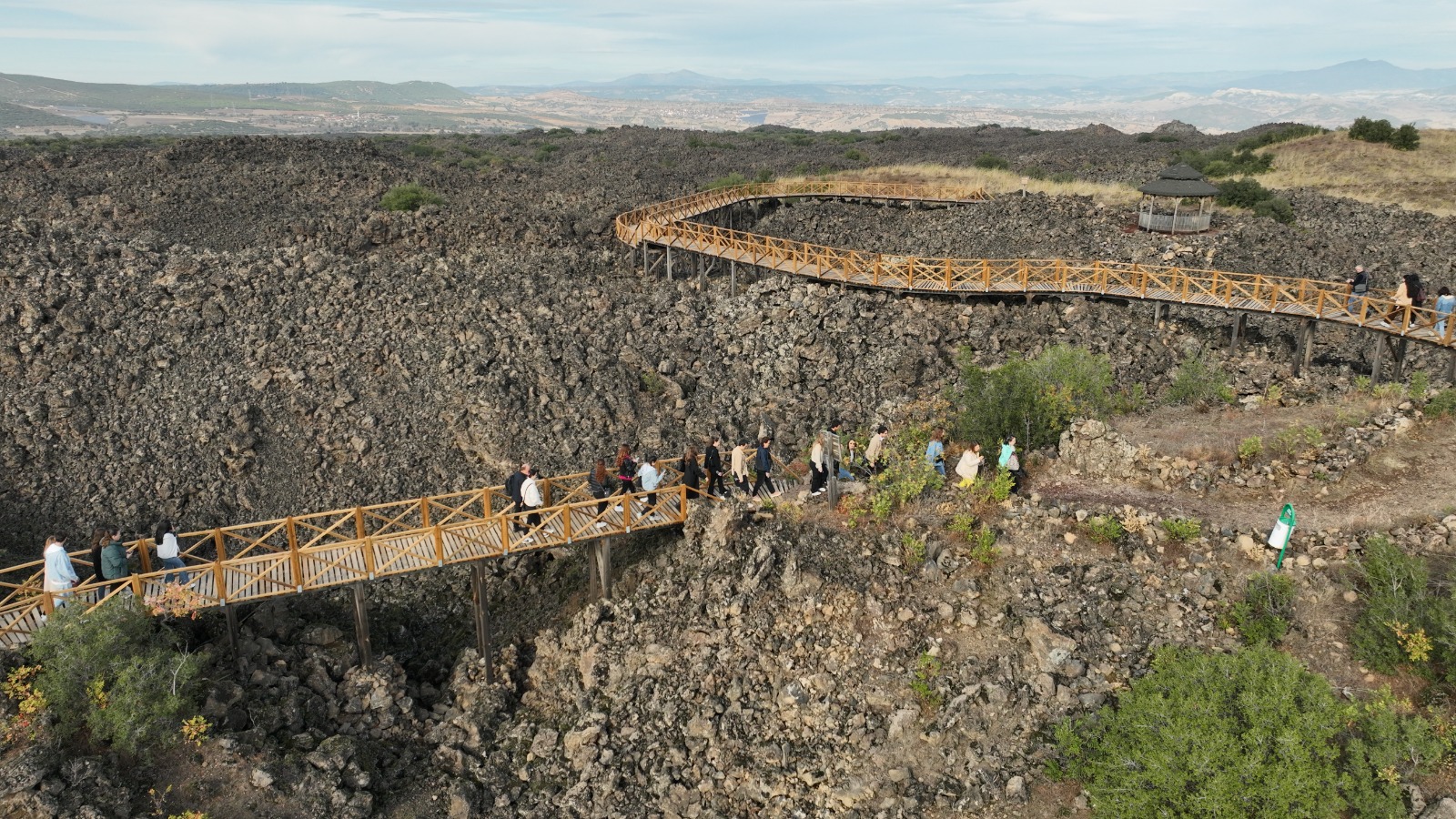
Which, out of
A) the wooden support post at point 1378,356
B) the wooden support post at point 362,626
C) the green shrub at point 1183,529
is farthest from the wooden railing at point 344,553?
the wooden support post at point 1378,356

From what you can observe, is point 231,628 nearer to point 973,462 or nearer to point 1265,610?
point 973,462

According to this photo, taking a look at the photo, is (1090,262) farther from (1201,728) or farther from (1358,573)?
(1201,728)

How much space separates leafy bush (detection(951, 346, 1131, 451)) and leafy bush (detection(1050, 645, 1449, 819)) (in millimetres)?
6872

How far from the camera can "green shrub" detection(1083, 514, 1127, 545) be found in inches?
546

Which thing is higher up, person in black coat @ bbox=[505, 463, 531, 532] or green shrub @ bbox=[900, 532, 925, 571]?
person in black coat @ bbox=[505, 463, 531, 532]

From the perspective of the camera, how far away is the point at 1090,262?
27266mm

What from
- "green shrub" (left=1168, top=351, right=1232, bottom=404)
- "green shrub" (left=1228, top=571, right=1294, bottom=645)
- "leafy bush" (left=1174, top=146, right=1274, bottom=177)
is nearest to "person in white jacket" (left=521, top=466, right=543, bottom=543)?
"green shrub" (left=1228, top=571, right=1294, bottom=645)

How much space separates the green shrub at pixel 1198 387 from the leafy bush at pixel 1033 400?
1.59 meters

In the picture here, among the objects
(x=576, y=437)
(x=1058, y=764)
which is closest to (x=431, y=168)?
(x=576, y=437)

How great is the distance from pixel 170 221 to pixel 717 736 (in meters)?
27.0

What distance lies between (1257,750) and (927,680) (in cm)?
424

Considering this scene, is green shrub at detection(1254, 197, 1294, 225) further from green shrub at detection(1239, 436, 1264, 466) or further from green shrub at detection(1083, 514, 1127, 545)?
green shrub at detection(1083, 514, 1127, 545)

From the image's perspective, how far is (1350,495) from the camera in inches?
553

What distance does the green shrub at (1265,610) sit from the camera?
39.2 ft
